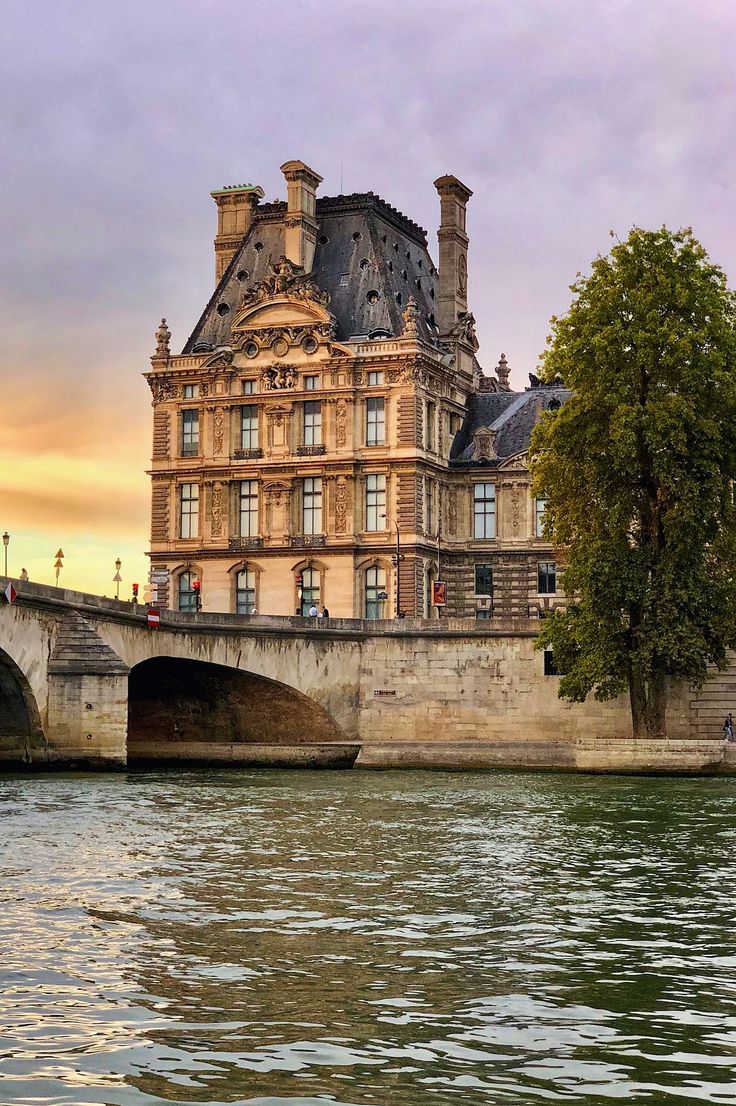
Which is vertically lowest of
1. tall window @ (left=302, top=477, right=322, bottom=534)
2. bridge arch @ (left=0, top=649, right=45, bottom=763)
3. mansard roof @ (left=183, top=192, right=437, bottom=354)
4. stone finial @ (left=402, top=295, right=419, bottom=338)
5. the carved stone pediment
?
bridge arch @ (left=0, top=649, right=45, bottom=763)

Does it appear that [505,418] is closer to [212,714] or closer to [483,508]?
[483,508]

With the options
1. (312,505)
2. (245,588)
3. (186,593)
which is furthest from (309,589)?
(186,593)

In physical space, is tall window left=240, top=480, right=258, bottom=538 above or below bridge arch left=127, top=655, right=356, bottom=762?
above

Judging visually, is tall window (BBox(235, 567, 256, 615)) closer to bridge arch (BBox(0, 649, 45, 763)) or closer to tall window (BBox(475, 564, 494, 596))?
tall window (BBox(475, 564, 494, 596))

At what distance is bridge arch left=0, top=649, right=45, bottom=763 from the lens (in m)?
51.3

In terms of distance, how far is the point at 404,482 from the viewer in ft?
255

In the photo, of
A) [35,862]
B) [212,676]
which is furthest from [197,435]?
[35,862]

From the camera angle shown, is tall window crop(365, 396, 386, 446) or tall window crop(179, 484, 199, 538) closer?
tall window crop(365, 396, 386, 446)

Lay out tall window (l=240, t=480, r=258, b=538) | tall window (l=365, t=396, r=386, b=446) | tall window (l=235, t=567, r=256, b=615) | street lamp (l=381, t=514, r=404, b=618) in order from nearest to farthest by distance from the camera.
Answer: street lamp (l=381, t=514, r=404, b=618), tall window (l=365, t=396, r=386, b=446), tall window (l=235, t=567, r=256, b=615), tall window (l=240, t=480, r=258, b=538)

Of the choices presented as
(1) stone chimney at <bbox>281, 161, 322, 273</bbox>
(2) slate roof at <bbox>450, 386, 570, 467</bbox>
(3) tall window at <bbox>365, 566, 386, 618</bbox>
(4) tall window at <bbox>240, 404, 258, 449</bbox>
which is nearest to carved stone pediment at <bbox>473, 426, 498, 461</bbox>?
(2) slate roof at <bbox>450, 386, 570, 467</bbox>

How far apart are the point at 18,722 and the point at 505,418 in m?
38.4

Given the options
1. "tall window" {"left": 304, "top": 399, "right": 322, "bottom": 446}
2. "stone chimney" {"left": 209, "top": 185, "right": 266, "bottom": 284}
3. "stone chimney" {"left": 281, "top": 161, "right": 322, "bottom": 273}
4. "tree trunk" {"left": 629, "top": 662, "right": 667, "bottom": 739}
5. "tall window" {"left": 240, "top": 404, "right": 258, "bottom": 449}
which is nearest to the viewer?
"tree trunk" {"left": 629, "top": 662, "right": 667, "bottom": 739}

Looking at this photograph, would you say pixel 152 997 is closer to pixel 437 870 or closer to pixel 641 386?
pixel 437 870

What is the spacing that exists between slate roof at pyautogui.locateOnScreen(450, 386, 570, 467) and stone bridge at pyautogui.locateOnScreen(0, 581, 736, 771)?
20.5 m
